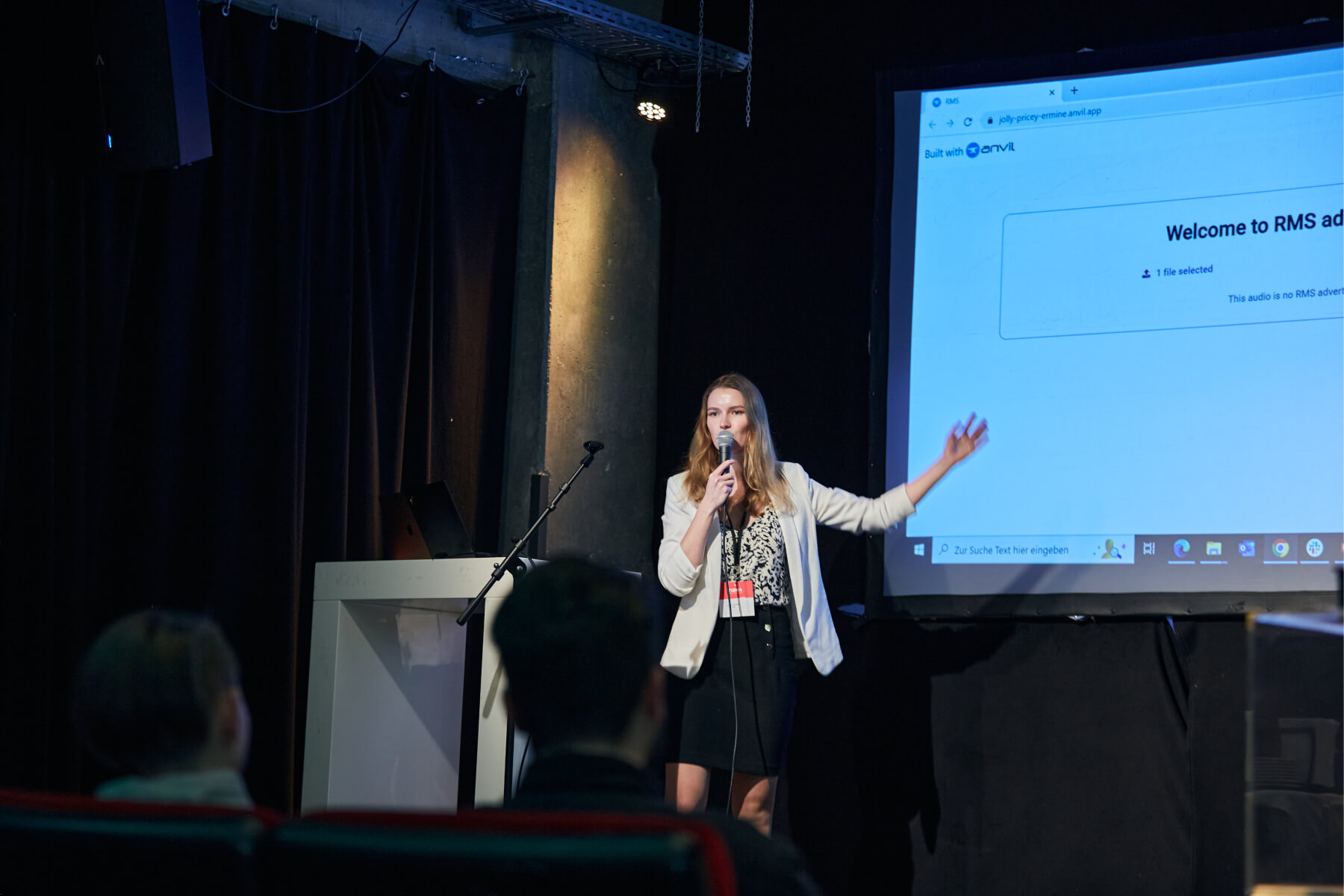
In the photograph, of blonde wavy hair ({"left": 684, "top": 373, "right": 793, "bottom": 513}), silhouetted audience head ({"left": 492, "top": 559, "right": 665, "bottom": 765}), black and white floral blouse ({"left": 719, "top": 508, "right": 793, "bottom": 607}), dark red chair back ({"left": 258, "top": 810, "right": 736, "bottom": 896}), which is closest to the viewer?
dark red chair back ({"left": 258, "top": 810, "right": 736, "bottom": 896})

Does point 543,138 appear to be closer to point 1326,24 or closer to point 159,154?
point 159,154

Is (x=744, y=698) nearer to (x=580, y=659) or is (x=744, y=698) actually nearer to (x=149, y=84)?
(x=580, y=659)

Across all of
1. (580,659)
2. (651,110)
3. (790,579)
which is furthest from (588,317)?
(580,659)

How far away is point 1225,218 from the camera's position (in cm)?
362

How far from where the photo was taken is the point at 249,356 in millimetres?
4277

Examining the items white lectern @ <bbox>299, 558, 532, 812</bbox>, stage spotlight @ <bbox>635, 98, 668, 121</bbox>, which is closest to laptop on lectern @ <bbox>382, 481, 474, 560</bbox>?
white lectern @ <bbox>299, 558, 532, 812</bbox>

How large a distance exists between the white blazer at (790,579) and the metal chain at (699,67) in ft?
5.99

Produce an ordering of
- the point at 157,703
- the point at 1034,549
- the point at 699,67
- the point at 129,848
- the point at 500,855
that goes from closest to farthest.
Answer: the point at 500,855 < the point at 129,848 < the point at 157,703 < the point at 1034,549 < the point at 699,67

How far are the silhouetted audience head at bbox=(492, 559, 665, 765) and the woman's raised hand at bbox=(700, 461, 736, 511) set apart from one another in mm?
2083

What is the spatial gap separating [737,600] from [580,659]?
2247 millimetres

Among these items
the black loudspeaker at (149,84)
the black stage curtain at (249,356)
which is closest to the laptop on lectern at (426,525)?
the black stage curtain at (249,356)

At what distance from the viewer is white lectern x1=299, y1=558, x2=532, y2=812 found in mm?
3662

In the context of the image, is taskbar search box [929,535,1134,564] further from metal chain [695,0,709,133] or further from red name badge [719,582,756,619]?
metal chain [695,0,709,133]

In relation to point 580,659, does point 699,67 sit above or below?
above
